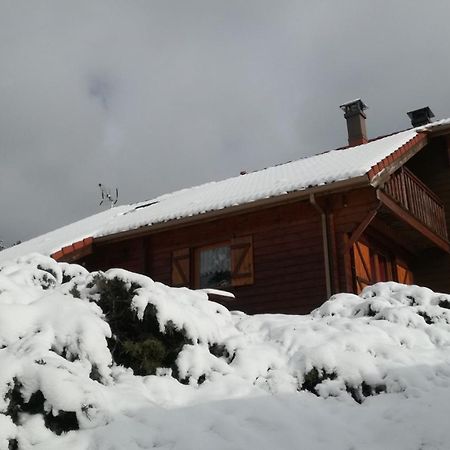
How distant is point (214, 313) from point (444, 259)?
10.0m

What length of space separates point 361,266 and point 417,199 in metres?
2.31

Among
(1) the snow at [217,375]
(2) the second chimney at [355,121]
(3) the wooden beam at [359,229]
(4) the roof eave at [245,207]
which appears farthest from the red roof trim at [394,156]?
(1) the snow at [217,375]

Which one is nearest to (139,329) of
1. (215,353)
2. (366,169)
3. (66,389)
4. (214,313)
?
(215,353)

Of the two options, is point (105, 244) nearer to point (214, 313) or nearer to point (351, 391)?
point (214, 313)

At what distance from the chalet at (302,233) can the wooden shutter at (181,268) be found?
0.07 feet

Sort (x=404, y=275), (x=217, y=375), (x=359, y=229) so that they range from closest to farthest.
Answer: (x=217, y=375) → (x=359, y=229) → (x=404, y=275)

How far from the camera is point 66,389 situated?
15.0 feet

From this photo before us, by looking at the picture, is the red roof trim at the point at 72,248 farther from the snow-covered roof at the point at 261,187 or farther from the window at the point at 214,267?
the window at the point at 214,267

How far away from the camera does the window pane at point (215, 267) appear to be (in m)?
13.6

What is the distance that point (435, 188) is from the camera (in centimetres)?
1652

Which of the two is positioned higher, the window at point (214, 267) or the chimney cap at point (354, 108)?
the chimney cap at point (354, 108)

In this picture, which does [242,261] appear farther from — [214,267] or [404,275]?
[404,275]

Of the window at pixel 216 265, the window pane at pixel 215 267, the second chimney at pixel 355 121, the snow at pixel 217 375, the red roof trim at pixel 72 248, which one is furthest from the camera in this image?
the second chimney at pixel 355 121

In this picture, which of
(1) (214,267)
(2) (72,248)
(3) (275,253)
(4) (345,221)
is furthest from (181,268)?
(4) (345,221)
